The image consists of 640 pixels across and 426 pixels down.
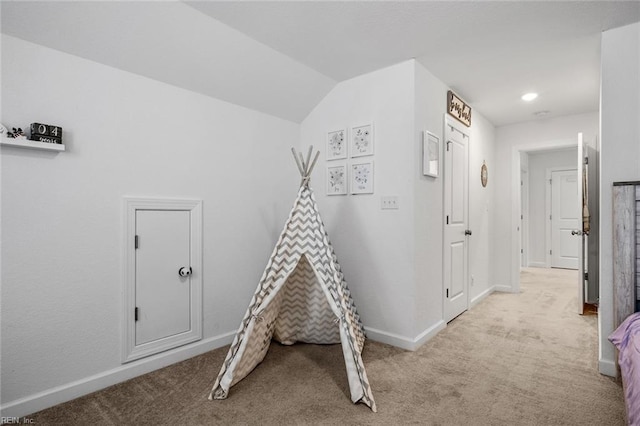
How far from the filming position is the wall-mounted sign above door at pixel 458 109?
326 centimetres

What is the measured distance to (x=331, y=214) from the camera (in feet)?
10.4

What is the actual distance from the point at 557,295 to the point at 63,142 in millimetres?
5292

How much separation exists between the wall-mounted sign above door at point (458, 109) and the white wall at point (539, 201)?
12.2 feet

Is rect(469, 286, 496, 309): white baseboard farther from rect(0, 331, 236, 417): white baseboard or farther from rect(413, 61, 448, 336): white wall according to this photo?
rect(0, 331, 236, 417): white baseboard

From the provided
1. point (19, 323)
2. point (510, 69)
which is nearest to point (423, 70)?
point (510, 69)

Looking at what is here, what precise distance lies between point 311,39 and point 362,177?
45.2 inches

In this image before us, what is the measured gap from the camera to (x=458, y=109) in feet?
11.2

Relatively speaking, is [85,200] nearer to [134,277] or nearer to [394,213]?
[134,277]

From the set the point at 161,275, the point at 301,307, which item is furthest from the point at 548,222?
the point at 161,275

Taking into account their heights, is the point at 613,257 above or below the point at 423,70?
below

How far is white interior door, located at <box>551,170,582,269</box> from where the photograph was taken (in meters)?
6.21

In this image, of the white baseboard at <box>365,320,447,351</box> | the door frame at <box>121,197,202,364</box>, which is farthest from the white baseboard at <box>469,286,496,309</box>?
the door frame at <box>121,197,202,364</box>

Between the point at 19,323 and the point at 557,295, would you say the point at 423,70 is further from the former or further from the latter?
the point at 557,295

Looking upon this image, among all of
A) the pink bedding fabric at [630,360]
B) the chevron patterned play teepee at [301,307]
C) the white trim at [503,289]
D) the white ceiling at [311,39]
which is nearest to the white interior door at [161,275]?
the chevron patterned play teepee at [301,307]
